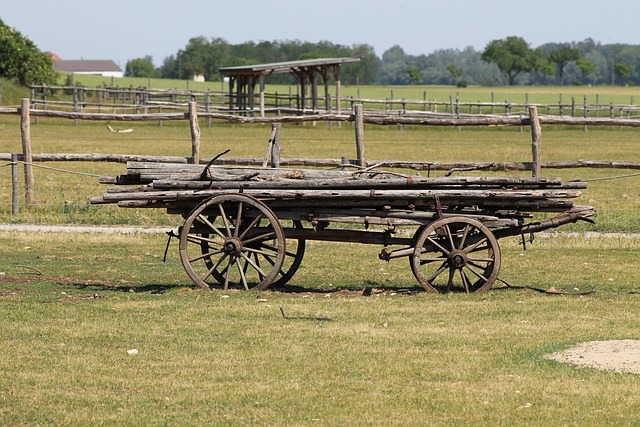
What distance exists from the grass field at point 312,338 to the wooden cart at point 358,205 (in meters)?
0.45

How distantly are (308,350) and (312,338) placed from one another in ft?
1.57

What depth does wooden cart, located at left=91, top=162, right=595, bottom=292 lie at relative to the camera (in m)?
11.5

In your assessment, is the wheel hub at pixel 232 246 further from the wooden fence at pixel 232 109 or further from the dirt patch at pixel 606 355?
the wooden fence at pixel 232 109

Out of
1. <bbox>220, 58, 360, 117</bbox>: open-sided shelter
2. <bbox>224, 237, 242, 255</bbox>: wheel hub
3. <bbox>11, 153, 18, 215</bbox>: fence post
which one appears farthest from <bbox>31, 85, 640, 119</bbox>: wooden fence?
<bbox>224, 237, 242, 255</bbox>: wheel hub

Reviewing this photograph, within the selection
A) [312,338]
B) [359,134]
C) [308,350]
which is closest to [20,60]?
[359,134]

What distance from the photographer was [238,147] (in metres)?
36.9

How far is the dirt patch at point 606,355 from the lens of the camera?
825cm

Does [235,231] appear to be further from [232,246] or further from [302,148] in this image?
[302,148]

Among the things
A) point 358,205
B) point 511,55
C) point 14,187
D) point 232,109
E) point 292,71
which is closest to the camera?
point 358,205

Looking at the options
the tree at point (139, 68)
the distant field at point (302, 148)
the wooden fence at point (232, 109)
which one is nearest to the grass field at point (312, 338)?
the distant field at point (302, 148)

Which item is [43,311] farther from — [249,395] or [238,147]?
[238,147]

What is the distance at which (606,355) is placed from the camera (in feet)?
28.1

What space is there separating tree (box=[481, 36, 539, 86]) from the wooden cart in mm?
145471

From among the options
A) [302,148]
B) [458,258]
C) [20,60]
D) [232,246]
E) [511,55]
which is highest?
[511,55]
